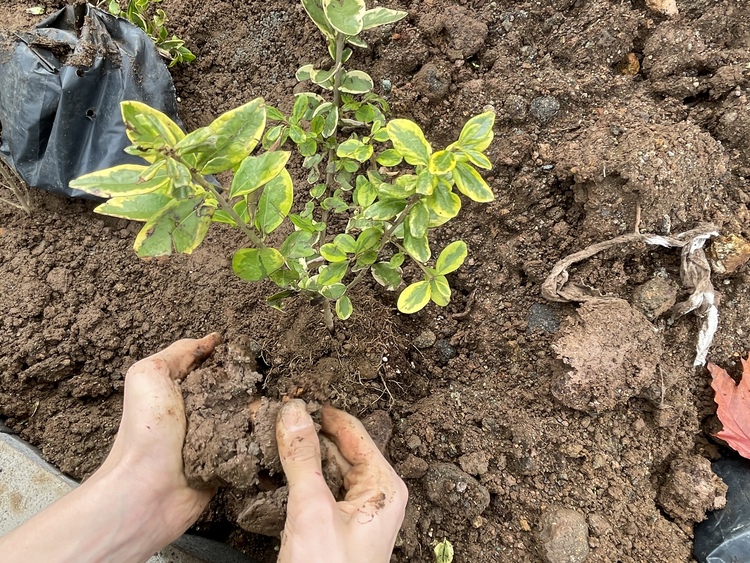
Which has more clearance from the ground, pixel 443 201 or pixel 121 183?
pixel 121 183

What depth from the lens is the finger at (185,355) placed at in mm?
1561

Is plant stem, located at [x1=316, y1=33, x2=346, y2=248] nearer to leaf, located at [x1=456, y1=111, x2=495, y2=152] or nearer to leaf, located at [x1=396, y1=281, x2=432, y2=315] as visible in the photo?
leaf, located at [x1=396, y1=281, x2=432, y2=315]

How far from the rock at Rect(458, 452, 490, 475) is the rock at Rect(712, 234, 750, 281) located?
1.09 meters

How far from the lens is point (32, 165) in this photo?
7.06 ft

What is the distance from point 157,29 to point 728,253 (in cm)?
267

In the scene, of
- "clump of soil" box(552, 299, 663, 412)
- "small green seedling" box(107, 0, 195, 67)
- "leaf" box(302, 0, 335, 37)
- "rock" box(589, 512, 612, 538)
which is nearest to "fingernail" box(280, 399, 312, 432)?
"clump of soil" box(552, 299, 663, 412)

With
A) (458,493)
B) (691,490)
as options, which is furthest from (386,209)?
(691,490)

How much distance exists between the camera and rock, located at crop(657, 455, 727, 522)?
163cm

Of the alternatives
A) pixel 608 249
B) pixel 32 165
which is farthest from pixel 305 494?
pixel 32 165

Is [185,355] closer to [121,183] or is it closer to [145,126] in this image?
[121,183]

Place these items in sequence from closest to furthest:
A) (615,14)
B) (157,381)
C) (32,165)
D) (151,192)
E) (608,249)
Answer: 1. (151,192)
2. (157,381)
3. (608,249)
4. (615,14)
5. (32,165)

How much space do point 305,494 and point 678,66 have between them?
6.72 ft

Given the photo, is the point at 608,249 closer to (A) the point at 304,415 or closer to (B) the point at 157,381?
(A) the point at 304,415

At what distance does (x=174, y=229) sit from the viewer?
987 millimetres
